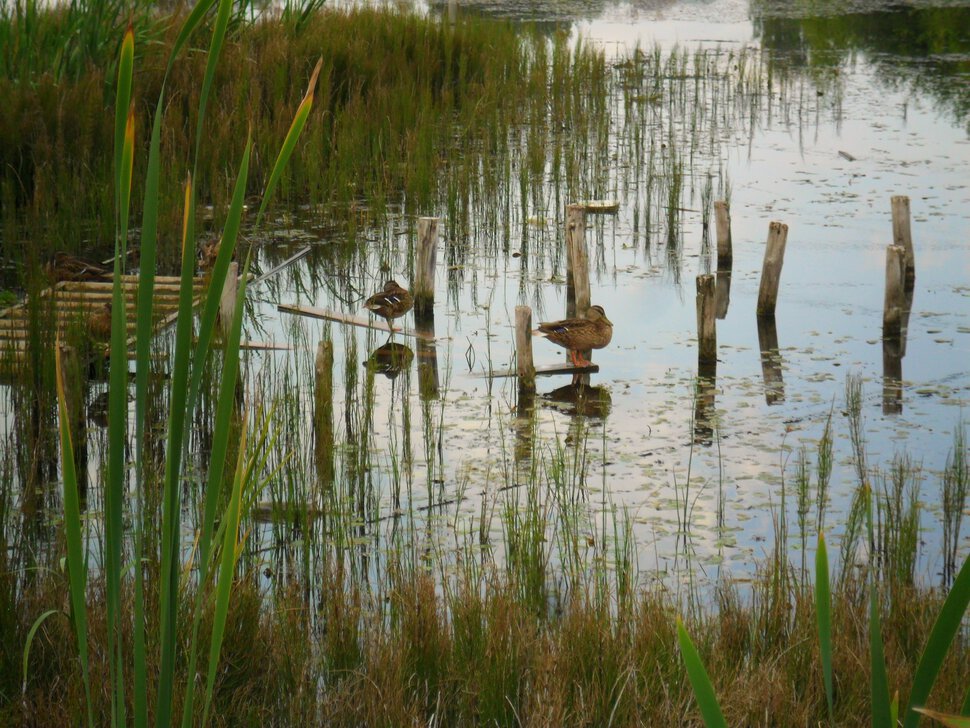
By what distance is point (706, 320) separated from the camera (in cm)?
652

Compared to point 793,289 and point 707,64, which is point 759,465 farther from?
point 707,64

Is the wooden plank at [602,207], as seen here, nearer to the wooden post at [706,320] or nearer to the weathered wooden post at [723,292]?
the weathered wooden post at [723,292]

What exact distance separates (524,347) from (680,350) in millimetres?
1443

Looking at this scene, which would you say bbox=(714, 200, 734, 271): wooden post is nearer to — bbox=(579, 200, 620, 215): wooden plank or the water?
the water

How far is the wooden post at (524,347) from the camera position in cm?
602

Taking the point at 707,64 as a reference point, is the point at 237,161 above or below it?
below

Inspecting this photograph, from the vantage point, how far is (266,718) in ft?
9.68

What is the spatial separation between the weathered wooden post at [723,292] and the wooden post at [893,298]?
3.66ft

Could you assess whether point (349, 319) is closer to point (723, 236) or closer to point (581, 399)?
point (581, 399)

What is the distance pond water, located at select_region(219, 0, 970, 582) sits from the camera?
4801 millimetres

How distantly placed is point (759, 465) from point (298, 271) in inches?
169

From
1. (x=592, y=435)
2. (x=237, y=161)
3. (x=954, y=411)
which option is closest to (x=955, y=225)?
(x=954, y=411)

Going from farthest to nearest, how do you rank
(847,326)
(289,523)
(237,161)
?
(237,161), (847,326), (289,523)

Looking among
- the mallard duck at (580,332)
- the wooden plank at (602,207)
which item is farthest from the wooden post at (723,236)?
the mallard duck at (580,332)
